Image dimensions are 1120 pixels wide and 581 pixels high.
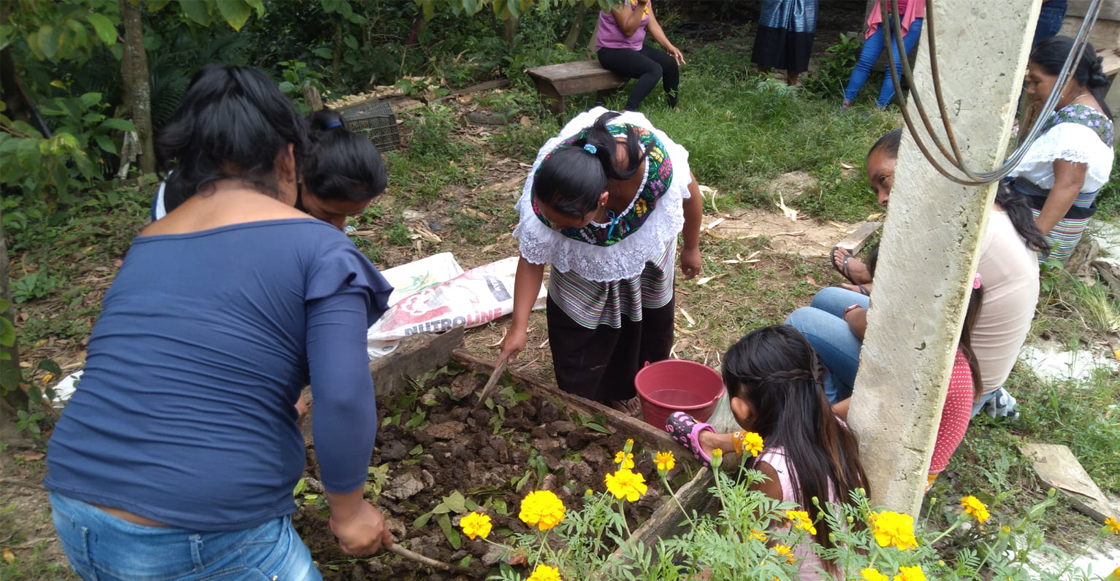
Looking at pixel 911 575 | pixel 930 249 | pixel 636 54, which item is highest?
pixel 930 249

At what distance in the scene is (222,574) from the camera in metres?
1.59

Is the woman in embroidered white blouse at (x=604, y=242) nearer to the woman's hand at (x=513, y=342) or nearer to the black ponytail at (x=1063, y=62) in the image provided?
the woman's hand at (x=513, y=342)

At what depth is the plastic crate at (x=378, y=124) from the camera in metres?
5.96

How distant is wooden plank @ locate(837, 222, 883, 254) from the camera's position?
4.62 m

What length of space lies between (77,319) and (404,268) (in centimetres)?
170

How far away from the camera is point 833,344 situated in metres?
3.04

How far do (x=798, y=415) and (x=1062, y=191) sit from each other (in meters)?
2.42

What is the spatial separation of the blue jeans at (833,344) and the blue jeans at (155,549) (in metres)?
2.11

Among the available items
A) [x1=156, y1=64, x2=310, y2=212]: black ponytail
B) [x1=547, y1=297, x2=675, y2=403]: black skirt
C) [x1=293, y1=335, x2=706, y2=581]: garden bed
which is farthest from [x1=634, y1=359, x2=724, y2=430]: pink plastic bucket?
[x1=156, y1=64, x2=310, y2=212]: black ponytail

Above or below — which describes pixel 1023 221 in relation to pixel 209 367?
below

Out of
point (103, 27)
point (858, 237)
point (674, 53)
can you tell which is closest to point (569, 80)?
point (674, 53)

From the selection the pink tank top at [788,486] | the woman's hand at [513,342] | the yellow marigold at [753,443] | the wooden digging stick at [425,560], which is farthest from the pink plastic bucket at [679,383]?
the yellow marigold at [753,443]

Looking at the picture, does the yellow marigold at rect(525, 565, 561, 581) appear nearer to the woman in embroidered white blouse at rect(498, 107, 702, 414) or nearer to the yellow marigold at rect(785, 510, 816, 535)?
the yellow marigold at rect(785, 510, 816, 535)

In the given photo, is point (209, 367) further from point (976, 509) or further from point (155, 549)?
point (976, 509)
